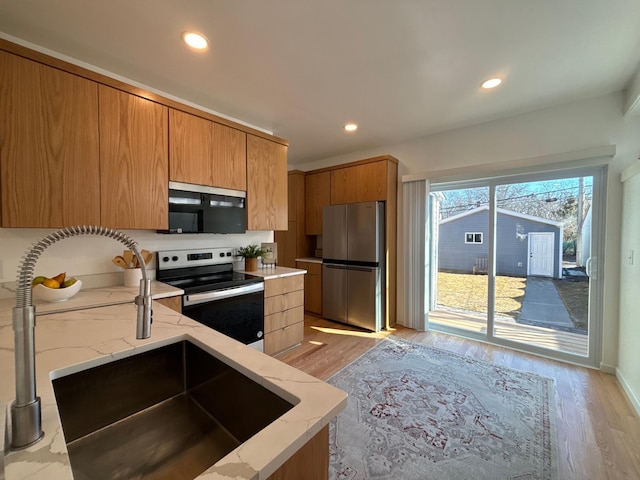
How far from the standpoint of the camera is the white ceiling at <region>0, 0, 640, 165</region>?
5.01 ft

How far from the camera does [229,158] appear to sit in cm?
260

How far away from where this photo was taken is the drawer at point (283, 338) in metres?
2.69

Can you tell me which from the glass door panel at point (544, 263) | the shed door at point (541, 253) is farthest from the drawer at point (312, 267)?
the shed door at point (541, 253)

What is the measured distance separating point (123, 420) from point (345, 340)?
258 cm

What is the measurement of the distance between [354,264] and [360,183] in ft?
3.71

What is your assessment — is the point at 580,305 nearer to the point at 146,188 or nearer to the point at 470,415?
the point at 470,415

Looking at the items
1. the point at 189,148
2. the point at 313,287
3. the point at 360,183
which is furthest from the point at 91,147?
the point at 313,287

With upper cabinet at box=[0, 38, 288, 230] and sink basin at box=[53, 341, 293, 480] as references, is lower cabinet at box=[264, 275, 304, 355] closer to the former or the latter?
upper cabinet at box=[0, 38, 288, 230]

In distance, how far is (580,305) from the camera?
8.82ft

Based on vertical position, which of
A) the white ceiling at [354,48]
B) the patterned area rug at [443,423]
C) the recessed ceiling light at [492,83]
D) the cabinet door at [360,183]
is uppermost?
the recessed ceiling light at [492,83]

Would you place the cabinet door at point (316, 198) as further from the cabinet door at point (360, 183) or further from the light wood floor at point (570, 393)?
the light wood floor at point (570, 393)

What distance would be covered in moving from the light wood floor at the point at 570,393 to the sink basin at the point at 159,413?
63.1 inches

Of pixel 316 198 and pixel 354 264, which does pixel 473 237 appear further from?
pixel 316 198

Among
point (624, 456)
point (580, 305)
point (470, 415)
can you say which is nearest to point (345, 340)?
point (470, 415)
